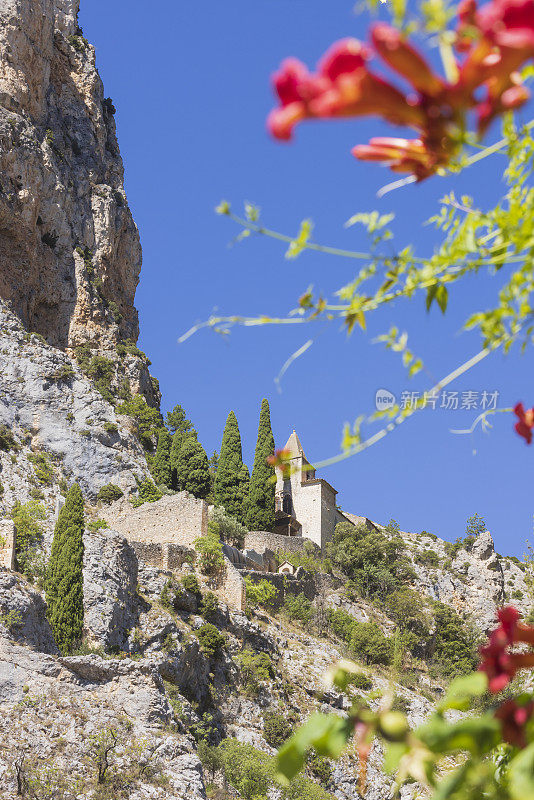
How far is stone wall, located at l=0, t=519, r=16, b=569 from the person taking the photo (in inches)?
741

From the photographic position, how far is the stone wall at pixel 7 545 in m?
18.8

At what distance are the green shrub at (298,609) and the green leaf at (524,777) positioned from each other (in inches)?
1188

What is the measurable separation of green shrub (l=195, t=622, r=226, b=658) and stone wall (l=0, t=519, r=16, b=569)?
6.25 m

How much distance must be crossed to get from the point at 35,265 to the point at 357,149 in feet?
139

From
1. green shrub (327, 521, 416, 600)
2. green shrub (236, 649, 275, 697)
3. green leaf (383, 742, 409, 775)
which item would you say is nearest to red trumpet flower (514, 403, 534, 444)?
green leaf (383, 742, 409, 775)

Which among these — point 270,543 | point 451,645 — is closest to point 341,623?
point 270,543

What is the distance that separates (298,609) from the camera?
30703 millimetres

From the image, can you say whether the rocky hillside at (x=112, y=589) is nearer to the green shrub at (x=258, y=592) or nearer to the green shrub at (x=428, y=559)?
the green shrub at (x=428, y=559)

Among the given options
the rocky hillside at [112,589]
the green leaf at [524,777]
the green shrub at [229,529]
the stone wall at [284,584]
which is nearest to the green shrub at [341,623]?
the rocky hillside at [112,589]

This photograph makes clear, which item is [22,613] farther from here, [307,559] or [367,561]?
[367,561]

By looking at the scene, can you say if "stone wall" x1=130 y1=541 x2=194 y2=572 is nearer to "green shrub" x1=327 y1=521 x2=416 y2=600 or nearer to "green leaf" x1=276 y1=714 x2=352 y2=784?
"green shrub" x1=327 y1=521 x2=416 y2=600

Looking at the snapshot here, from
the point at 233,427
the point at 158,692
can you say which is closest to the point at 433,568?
the point at 233,427

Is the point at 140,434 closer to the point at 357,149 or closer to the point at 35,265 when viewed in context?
the point at 35,265

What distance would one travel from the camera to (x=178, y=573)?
25406 millimetres
